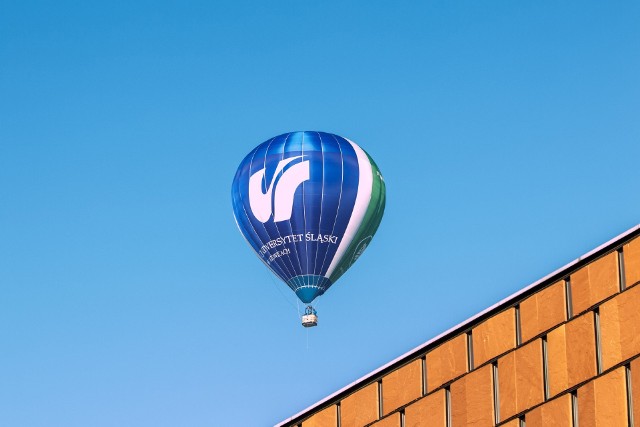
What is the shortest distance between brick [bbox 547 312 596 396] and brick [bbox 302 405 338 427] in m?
10.6

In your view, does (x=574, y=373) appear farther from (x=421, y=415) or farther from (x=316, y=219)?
(x=316, y=219)

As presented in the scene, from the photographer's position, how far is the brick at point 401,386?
66.5 m

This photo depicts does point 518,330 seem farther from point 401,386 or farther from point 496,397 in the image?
point 401,386

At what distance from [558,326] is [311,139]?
26828 millimetres

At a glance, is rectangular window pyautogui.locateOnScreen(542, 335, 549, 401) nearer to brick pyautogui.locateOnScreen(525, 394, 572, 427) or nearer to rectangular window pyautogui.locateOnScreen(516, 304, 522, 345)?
brick pyautogui.locateOnScreen(525, 394, 572, 427)

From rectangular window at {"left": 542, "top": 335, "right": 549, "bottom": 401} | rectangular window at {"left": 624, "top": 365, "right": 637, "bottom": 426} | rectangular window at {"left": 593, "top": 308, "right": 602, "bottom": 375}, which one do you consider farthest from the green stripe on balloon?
rectangular window at {"left": 624, "top": 365, "right": 637, "bottom": 426}

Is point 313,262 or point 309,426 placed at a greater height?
point 313,262

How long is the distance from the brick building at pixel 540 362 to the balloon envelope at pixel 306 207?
17.5 meters

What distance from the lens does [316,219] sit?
85250mm

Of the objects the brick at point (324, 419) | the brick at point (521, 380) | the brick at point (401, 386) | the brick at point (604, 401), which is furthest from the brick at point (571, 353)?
the brick at point (324, 419)

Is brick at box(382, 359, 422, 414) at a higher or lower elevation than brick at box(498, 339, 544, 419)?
higher

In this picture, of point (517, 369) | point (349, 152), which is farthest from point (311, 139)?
point (517, 369)

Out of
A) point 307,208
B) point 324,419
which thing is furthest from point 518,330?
point 307,208

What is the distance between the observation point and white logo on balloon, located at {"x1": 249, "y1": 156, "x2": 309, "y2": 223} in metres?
85.1
